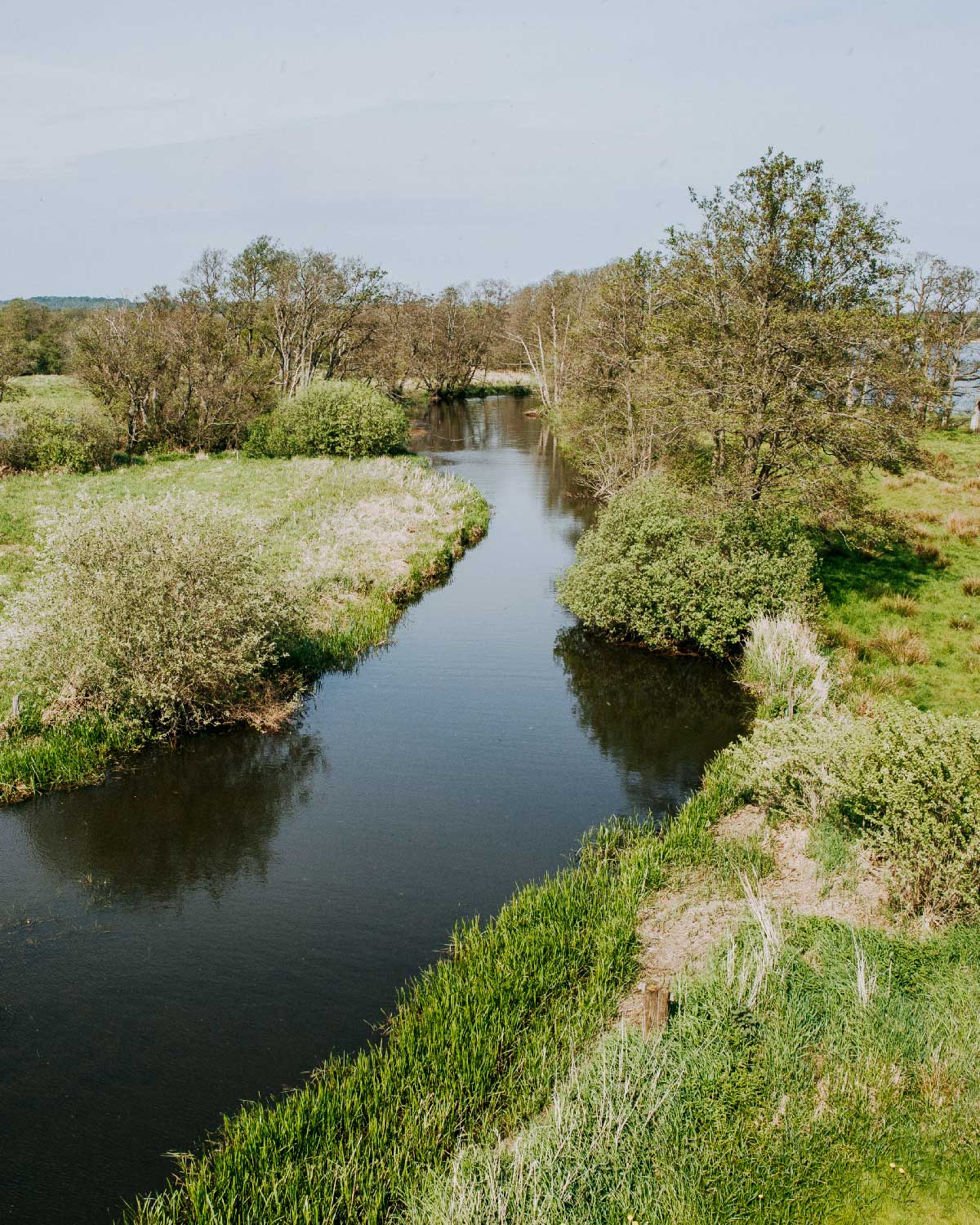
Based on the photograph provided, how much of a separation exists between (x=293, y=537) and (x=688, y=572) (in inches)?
538

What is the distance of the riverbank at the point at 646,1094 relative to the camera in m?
6.16

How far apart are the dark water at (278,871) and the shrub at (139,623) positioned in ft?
4.17

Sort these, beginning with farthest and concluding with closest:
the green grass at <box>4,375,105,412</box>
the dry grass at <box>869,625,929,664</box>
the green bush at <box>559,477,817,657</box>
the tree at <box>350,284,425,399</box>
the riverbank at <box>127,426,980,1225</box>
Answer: the tree at <box>350,284,425,399</box> < the green grass at <box>4,375,105,412</box> < the green bush at <box>559,477,817,657</box> < the dry grass at <box>869,625,929,664</box> < the riverbank at <box>127,426,980,1225</box>

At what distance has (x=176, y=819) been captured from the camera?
13133 millimetres

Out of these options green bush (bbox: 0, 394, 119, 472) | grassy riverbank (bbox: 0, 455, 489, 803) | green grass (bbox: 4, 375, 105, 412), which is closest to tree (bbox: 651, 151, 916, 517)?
grassy riverbank (bbox: 0, 455, 489, 803)

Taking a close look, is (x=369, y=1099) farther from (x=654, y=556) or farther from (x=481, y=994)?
(x=654, y=556)

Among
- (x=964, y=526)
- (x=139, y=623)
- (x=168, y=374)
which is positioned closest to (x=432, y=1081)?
(x=139, y=623)

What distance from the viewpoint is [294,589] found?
18.7m

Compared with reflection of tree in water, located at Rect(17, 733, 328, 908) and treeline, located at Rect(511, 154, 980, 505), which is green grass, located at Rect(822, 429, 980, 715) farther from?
reflection of tree in water, located at Rect(17, 733, 328, 908)

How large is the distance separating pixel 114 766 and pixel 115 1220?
869cm

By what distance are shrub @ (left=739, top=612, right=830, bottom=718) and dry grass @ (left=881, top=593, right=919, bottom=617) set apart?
3.37 meters

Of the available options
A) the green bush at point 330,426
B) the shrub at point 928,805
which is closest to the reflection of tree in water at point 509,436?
the green bush at point 330,426

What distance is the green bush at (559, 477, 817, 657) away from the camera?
19672 mm

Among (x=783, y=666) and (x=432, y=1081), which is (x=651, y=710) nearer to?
(x=783, y=666)
